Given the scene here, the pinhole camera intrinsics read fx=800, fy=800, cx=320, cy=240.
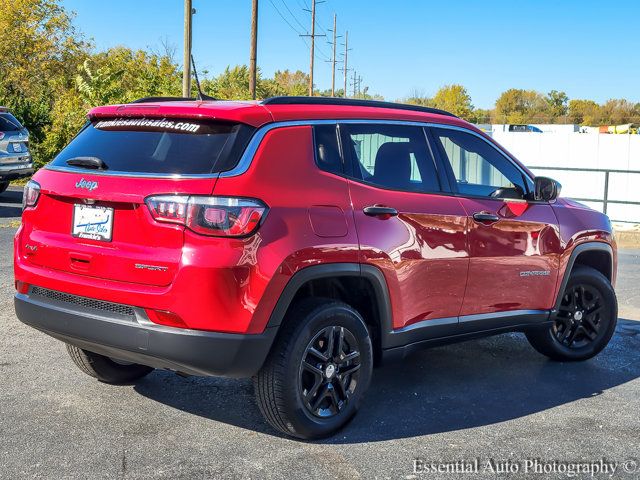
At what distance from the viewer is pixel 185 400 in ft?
15.9

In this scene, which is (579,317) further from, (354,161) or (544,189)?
(354,161)

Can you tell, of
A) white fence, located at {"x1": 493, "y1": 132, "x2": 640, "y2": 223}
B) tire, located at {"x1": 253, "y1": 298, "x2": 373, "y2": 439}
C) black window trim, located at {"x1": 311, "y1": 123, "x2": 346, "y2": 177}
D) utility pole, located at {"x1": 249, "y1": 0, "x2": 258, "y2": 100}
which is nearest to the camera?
tire, located at {"x1": 253, "y1": 298, "x2": 373, "y2": 439}

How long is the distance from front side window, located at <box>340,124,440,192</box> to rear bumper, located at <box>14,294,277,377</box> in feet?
3.90

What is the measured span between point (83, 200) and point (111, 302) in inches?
22.2

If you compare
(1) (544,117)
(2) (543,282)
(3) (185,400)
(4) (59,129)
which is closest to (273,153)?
(3) (185,400)

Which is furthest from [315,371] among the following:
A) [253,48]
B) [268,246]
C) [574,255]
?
[253,48]

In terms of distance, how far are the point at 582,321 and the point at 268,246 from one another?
3.28 m

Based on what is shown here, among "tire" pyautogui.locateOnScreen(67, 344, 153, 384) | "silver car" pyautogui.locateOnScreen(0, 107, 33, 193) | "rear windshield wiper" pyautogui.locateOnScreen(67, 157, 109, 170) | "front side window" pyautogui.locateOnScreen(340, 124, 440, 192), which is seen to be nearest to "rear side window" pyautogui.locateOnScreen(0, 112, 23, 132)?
"silver car" pyautogui.locateOnScreen(0, 107, 33, 193)

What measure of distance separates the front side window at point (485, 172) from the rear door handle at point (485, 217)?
0.17m

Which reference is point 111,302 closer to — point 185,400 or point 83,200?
point 83,200

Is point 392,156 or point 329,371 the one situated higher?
point 392,156

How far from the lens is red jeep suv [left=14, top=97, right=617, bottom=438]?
379cm

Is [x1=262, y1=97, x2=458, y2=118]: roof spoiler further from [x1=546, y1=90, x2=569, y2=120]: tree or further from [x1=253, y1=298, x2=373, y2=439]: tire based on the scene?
[x1=546, y1=90, x2=569, y2=120]: tree

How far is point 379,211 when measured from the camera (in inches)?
174
